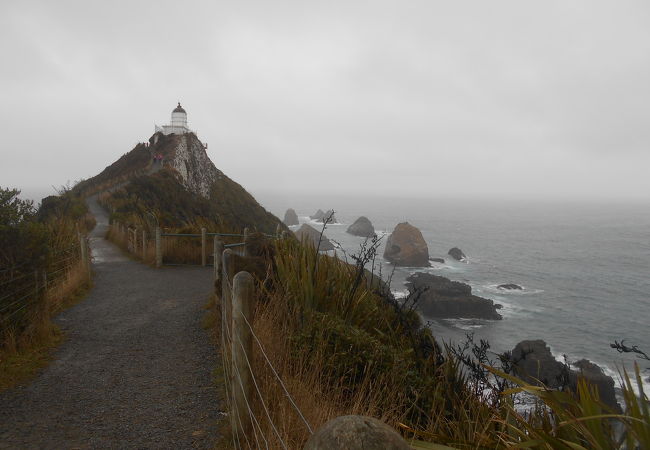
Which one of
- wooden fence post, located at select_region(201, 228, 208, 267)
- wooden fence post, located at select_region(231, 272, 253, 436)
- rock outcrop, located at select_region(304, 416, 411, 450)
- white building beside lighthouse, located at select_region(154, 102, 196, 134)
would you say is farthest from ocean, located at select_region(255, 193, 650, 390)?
white building beside lighthouse, located at select_region(154, 102, 196, 134)

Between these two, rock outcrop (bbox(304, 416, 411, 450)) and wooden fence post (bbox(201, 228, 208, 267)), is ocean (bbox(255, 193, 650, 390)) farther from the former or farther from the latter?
wooden fence post (bbox(201, 228, 208, 267))

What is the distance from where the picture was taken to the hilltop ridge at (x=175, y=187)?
25.4 m

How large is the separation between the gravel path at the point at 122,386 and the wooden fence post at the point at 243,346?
92cm

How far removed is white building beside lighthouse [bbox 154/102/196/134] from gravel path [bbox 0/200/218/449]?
41860 millimetres

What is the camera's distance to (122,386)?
4.70 metres

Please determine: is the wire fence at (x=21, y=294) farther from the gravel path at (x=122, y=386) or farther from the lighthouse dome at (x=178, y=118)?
the lighthouse dome at (x=178, y=118)

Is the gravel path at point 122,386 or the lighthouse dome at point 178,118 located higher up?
the lighthouse dome at point 178,118

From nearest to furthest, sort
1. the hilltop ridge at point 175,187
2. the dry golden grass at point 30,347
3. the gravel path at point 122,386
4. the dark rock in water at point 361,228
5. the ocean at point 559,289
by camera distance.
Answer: the gravel path at point 122,386
the dry golden grass at point 30,347
the hilltop ridge at point 175,187
the ocean at point 559,289
the dark rock in water at point 361,228

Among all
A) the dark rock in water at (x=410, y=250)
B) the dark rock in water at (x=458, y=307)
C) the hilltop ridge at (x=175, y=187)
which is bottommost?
the dark rock in water at (x=458, y=307)

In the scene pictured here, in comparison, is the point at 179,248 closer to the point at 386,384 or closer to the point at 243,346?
the point at 386,384

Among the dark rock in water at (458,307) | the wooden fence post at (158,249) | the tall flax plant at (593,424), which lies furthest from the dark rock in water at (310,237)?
the dark rock in water at (458,307)

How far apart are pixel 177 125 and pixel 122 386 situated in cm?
4652

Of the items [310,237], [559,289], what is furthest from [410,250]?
[310,237]

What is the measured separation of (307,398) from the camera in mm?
3184
